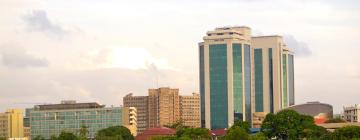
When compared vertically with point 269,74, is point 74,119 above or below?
below

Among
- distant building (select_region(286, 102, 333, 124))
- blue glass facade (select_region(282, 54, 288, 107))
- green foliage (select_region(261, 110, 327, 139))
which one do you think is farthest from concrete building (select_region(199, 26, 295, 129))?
green foliage (select_region(261, 110, 327, 139))

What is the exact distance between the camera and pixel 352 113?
16650cm

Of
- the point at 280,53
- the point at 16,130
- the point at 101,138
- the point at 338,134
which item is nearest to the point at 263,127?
the point at 338,134

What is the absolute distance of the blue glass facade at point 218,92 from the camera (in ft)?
492

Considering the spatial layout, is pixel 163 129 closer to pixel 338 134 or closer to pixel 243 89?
pixel 243 89

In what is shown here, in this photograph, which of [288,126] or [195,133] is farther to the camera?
[195,133]

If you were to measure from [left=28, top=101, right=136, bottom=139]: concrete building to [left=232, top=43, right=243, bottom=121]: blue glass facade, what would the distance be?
24.2 metres

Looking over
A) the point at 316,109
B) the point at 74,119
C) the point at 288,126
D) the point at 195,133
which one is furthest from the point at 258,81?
the point at 288,126

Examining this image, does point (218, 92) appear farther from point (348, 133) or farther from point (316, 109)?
point (348, 133)

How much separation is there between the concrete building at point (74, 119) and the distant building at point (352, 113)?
124 ft

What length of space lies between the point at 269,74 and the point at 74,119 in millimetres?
33954

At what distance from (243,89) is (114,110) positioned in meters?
25.2

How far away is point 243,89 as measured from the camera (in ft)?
502

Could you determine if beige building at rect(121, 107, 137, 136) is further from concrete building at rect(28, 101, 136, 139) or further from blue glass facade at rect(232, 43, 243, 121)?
blue glass facade at rect(232, 43, 243, 121)
